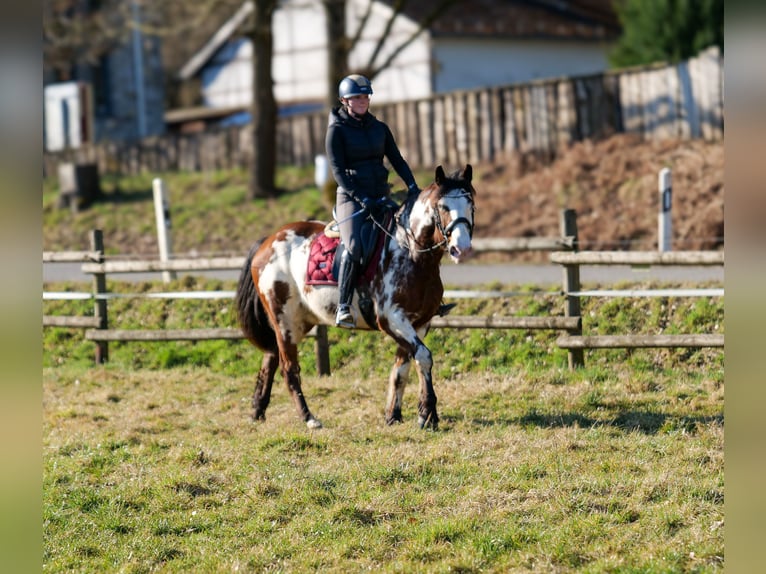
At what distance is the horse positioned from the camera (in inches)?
357

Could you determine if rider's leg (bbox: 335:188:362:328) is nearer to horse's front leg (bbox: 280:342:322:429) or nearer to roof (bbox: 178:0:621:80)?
horse's front leg (bbox: 280:342:322:429)

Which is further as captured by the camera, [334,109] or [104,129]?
[104,129]

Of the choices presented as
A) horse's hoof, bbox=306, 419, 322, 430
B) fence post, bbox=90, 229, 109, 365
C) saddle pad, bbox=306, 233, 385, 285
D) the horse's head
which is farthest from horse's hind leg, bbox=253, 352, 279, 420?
fence post, bbox=90, 229, 109, 365

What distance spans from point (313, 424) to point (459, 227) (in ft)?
8.18

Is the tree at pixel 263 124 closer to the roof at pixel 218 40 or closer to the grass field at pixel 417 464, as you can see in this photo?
the grass field at pixel 417 464

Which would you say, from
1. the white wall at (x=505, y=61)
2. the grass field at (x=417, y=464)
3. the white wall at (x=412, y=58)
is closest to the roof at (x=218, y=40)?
the white wall at (x=412, y=58)

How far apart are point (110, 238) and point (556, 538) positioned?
764 inches

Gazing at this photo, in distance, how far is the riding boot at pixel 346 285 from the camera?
973cm

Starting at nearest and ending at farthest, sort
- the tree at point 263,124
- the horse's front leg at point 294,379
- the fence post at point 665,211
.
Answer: the horse's front leg at point 294,379 → the fence post at point 665,211 → the tree at point 263,124

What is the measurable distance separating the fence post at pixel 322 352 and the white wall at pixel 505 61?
2485cm

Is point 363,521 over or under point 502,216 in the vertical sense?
under

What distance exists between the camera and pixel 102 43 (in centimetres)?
3812
